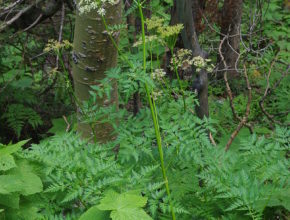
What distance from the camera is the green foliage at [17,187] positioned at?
154 centimetres

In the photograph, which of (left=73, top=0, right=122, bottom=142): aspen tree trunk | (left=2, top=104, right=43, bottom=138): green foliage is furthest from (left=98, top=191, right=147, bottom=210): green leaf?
(left=2, top=104, right=43, bottom=138): green foliage

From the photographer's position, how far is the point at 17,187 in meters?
1.52

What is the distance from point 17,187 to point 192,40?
4.36 ft

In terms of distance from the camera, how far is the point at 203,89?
2.16 meters

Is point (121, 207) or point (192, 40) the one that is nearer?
point (121, 207)

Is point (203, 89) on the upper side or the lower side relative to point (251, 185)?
upper

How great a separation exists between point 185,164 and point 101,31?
46.8 inches

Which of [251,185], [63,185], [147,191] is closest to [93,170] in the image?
[63,185]

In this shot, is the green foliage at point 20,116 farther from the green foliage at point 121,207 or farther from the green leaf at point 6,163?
the green foliage at point 121,207

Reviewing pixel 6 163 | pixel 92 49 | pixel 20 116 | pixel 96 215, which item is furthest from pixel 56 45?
pixel 20 116

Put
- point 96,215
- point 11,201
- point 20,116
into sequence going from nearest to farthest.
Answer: point 96,215 < point 11,201 < point 20,116

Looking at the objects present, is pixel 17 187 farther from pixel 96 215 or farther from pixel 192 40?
pixel 192 40

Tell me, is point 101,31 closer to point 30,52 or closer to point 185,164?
point 185,164

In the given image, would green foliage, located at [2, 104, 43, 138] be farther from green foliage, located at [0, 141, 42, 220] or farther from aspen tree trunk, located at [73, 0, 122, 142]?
green foliage, located at [0, 141, 42, 220]
